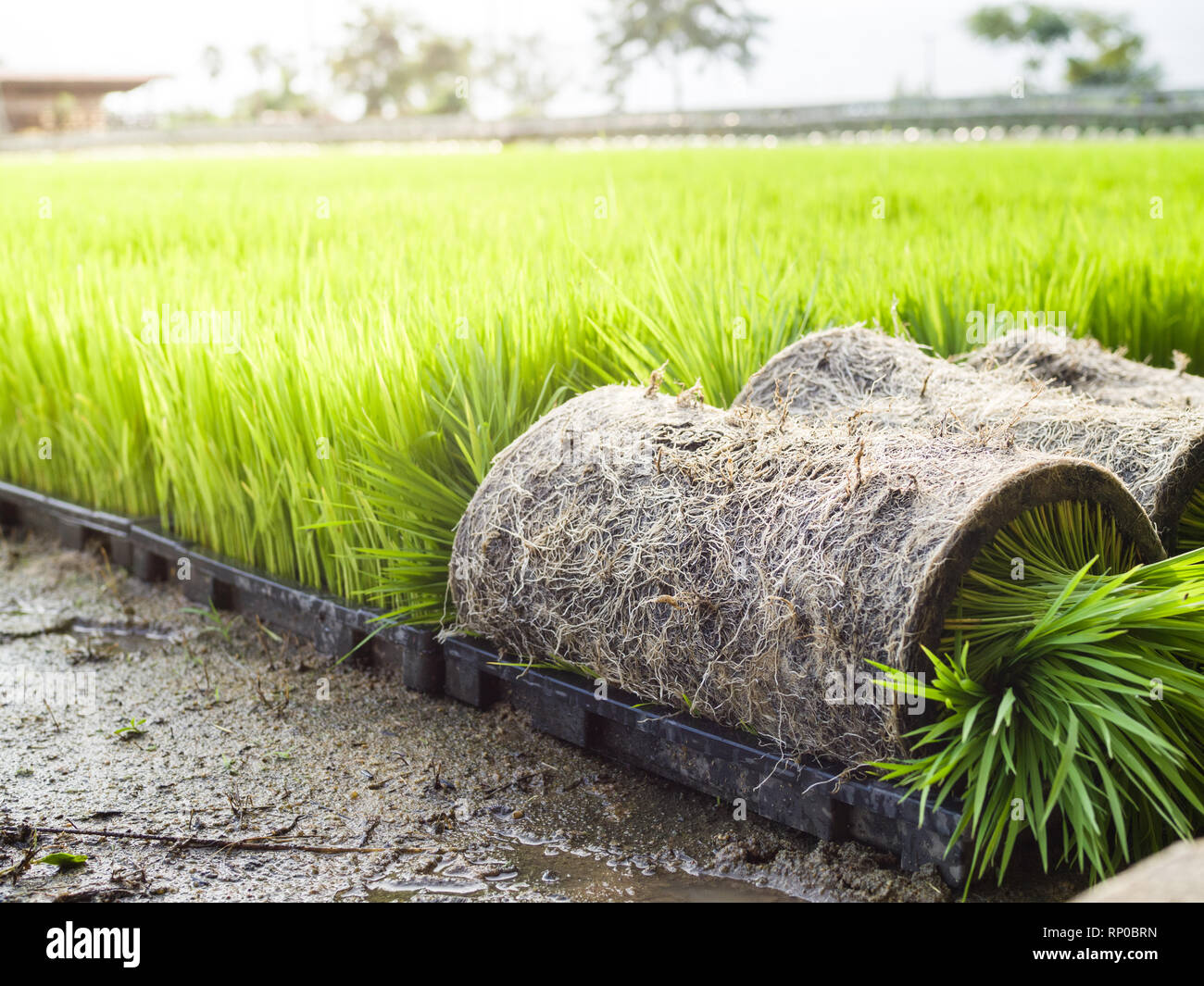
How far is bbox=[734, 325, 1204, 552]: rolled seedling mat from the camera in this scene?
103 inches

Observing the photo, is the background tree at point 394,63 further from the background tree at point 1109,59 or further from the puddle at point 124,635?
the puddle at point 124,635

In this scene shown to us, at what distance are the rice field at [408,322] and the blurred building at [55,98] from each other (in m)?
45.3

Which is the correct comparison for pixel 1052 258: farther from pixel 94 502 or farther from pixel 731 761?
pixel 94 502

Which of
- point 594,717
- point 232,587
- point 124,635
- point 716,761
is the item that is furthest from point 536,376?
point 124,635

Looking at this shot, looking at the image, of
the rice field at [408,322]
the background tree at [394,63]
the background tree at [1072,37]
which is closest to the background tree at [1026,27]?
the background tree at [1072,37]

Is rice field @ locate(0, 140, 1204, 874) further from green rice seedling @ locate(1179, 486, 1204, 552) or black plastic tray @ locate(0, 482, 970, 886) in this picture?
green rice seedling @ locate(1179, 486, 1204, 552)

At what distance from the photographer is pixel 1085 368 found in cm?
341

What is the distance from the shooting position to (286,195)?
7.87 meters

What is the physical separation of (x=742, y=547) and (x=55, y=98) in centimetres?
5285

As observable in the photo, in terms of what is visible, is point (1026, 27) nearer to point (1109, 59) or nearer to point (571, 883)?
point (1109, 59)

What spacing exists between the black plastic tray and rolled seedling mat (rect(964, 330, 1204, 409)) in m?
1.68

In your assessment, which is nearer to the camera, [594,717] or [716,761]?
[716,761]

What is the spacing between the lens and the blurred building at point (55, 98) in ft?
148

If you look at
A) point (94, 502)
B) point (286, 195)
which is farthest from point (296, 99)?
point (94, 502)
